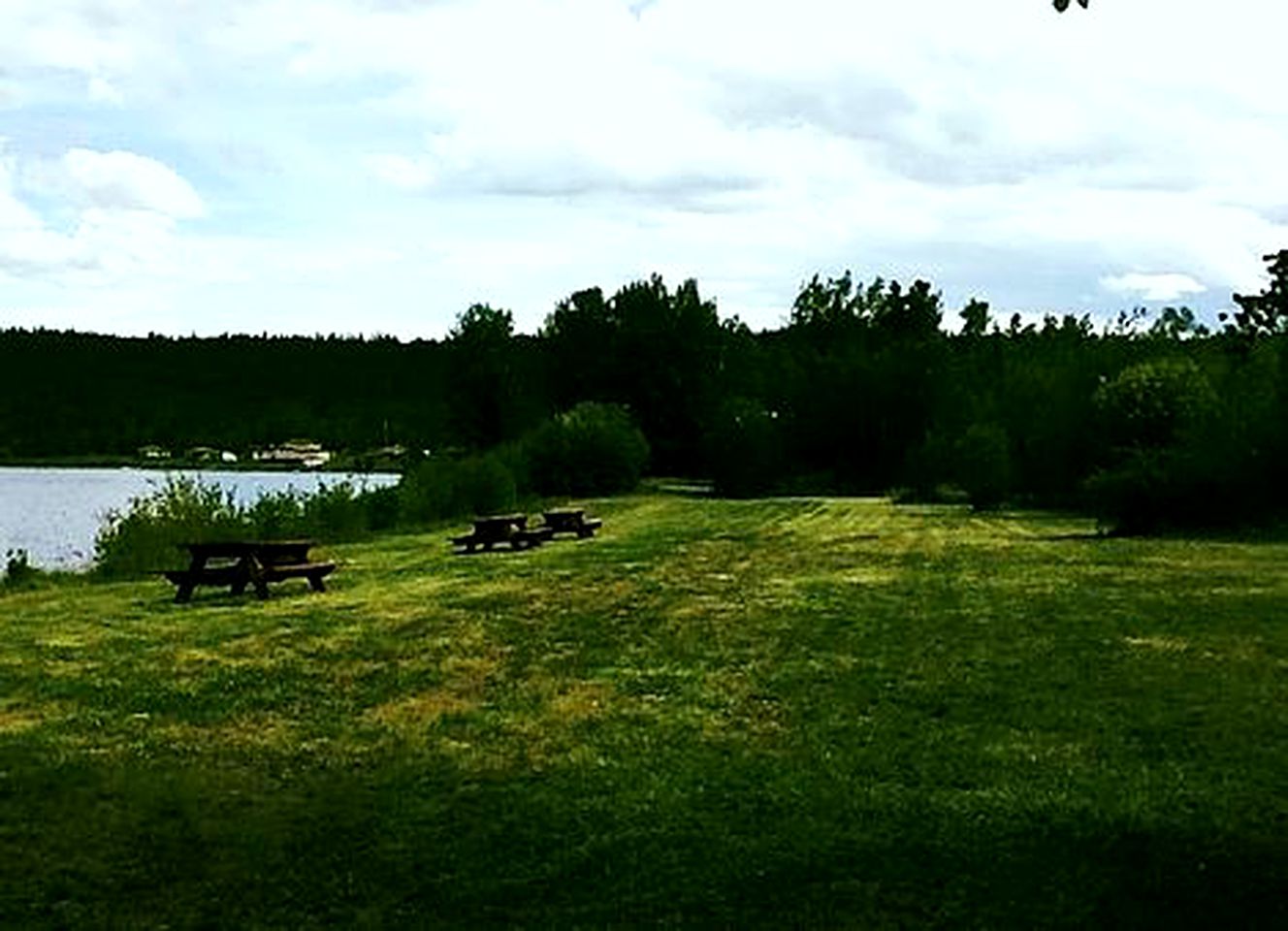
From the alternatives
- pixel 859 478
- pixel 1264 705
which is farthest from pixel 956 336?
pixel 1264 705

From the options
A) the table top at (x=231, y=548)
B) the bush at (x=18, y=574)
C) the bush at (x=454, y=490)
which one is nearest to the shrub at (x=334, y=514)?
the bush at (x=454, y=490)

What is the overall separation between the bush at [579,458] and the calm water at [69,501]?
4.51m

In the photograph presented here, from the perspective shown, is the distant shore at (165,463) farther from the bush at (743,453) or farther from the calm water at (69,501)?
the bush at (743,453)

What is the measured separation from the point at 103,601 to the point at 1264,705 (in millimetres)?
12703

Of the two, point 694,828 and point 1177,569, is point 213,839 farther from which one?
point 1177,569

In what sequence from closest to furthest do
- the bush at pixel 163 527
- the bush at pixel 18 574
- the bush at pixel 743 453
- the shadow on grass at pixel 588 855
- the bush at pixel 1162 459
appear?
1. the shadow on grass at pixel 588 855
2. the bush at pixel 18 574
3. the bush at pixel 163 527
4. the bush at pixel 1162 459
5. the bush at pixel 743 453

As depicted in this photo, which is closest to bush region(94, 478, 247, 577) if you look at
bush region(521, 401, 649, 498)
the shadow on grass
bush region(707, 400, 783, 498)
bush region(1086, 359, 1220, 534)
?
the shadow on grass

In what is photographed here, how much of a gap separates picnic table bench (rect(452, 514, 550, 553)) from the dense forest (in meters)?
11.7

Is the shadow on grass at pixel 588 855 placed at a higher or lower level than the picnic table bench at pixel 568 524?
higher

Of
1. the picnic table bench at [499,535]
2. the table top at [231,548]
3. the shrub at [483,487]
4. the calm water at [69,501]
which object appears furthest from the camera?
the shrub at [483,487]

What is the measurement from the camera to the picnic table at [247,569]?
18953 millimetres

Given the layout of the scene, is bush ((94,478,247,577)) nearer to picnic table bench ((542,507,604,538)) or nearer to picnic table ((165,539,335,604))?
picnic table ((165,539,335,604))

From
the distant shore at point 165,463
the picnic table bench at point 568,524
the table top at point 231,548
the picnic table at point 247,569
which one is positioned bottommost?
the distant shore at point 165,463

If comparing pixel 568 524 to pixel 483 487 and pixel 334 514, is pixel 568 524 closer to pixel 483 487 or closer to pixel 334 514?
pixel 334 514
